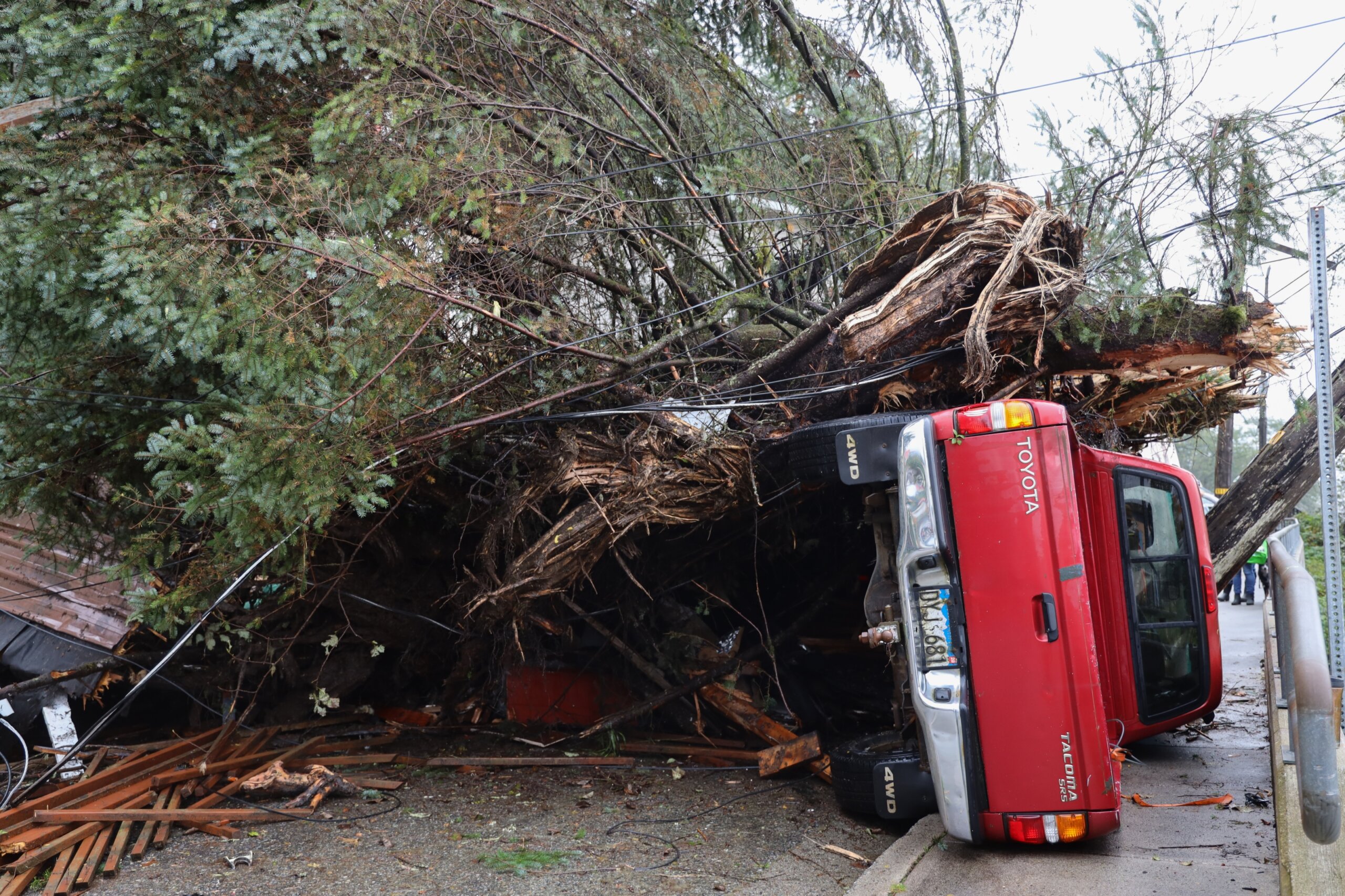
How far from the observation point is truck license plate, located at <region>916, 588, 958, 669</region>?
480 centimetres

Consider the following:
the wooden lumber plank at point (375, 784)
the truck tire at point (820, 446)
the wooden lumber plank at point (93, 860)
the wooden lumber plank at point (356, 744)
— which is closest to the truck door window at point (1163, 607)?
the truck tire at point (820, 446)

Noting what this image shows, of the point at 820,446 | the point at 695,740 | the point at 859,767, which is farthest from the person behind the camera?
the point at 695,740

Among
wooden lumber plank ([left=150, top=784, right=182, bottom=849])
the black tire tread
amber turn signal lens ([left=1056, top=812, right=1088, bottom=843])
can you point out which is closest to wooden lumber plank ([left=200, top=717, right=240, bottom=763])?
wooden lumber plank ([left=150, top=784, right=182, bottom=849])

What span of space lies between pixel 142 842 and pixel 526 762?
8.77ft

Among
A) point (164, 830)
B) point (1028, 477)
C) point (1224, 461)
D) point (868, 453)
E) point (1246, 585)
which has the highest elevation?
point (868, 453)

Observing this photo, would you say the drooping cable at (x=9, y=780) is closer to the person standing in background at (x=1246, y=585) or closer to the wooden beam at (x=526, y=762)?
the wooden beam at (x=526, y=762)

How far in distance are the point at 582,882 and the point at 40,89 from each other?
5.89m

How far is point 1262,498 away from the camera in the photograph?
8.58 m

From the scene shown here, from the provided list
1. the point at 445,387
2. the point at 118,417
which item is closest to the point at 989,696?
→ the point at 445,387

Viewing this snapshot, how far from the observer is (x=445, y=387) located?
6102 millimetres

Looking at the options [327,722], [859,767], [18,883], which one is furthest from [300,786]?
[859,767]

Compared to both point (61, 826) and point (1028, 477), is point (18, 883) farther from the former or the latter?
point (1028, 477)

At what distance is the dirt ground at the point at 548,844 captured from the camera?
15.8ft

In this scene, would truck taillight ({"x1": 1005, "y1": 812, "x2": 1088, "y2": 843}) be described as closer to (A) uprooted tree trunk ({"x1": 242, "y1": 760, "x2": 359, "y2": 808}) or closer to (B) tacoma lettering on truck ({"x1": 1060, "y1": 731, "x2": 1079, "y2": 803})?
(B) tacoma lettering on truck ({"x1": 1060, "y1": 731, "x2": 1079, "y2": 803})
